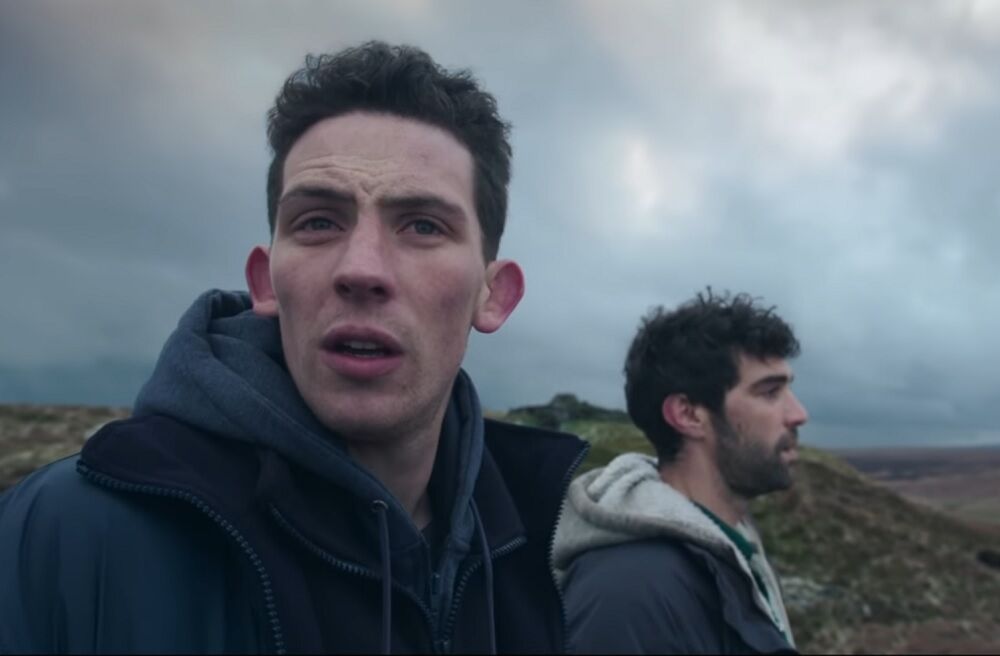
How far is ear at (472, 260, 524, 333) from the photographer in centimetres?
345

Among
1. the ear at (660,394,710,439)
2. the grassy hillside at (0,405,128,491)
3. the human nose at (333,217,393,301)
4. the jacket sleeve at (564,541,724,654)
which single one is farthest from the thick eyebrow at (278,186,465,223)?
the grassy hillside at (0,405,128,491)

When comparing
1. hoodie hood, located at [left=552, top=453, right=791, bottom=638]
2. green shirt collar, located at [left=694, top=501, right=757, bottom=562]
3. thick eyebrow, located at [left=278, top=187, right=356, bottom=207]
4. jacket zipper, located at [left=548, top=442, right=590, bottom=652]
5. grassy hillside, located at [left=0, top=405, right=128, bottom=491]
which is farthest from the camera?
grassy hillside, located at [left=0, top=405, right=128, bottom=491]

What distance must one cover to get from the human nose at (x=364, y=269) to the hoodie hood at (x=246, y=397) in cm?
40

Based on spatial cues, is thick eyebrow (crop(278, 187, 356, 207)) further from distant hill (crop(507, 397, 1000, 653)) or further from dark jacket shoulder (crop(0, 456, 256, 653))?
distant hill (crop(507, 397, 1000, 653))

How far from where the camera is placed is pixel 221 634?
95.7 inches

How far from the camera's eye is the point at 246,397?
9.07ft

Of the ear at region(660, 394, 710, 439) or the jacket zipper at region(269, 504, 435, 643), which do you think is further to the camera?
the ear at region(660, 394, 710, 439)

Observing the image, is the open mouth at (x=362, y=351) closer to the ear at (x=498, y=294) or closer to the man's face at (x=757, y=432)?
the ear at (x=498, y=294)

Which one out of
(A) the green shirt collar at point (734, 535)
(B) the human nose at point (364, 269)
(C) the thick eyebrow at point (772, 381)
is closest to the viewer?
(B) the human nose at point (364, 269)

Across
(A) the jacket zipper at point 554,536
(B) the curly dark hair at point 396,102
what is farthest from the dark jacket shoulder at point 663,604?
(B) the curly dark hair at point 396,102

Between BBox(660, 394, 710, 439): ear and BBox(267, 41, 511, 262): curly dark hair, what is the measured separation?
3225 mm

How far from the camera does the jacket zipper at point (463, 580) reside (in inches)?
117

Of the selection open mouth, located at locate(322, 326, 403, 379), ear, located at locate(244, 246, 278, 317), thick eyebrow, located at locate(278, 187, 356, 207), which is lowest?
open mouth, located at locate(322, 326, 403, 379)

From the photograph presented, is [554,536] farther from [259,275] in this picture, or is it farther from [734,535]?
[734,535]
